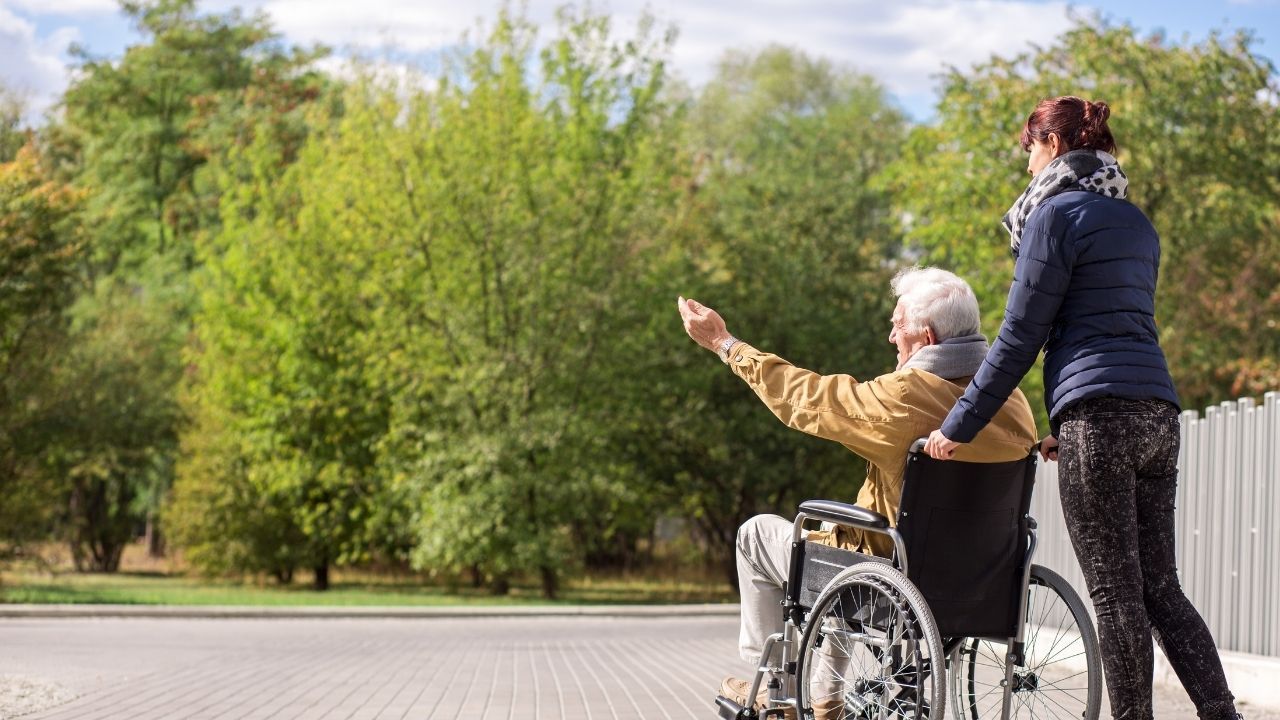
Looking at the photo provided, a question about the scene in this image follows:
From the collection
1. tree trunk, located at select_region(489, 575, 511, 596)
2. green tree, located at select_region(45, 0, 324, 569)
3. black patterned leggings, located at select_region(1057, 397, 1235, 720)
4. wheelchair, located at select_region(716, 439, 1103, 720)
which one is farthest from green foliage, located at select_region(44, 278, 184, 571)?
black patterned leggings, located at select_region(1057, 397, 1235, 720)

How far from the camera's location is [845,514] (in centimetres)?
505

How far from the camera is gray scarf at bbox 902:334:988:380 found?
5.22 m

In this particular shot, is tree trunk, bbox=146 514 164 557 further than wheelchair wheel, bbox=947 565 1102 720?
Yes

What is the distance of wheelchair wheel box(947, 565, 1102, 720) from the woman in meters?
0.07

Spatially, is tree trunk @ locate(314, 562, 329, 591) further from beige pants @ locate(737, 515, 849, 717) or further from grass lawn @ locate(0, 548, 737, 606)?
beige pants @ locate(737, 515, 849, 717)

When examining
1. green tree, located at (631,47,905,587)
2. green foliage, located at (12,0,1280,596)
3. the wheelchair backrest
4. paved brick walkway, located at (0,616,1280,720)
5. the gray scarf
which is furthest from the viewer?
green tree, located at (631,47,905,587)

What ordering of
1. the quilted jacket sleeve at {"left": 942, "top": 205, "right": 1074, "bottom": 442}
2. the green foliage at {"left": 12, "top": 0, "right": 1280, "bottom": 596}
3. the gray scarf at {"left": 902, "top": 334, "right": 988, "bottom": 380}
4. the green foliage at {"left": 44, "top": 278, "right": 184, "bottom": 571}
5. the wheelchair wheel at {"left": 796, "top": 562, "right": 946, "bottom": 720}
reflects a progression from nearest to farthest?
the wheelchair wheel at {"left": 796, "top": 562, "right": 946, "bottom": 720}, the quilted jacket sleeve at {"left": 942, "top": 205, "right": 1074, "bottom": 442}, the gray scarf at {"left": 902, "top": 334, "right": 988, "bottom": 380}, the green foliage at {"left": 12, "top": 0, "right": 1280, "bottom": 596}, the green foliage at {"left": 44, "top": 278, "right": 184, "bottom": 571}

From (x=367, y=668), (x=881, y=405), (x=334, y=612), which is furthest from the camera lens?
(x=334, y=612)

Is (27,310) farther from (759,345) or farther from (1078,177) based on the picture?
(1078,177)

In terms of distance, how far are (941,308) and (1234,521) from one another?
16.5 feet

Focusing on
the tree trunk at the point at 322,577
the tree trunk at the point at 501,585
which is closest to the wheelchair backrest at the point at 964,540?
the tree trunk at the point at 501,585

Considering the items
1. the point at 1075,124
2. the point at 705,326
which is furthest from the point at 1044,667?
the point at 1075,124

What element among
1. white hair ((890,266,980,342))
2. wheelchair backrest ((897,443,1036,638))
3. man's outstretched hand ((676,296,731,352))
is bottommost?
wheelchair backrest ((897,443,1036,638))

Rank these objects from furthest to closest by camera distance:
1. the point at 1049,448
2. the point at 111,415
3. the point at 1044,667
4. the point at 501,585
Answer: the point at 111,415, the point at 501,585, the point at 1049,448, the point at 1044,667
